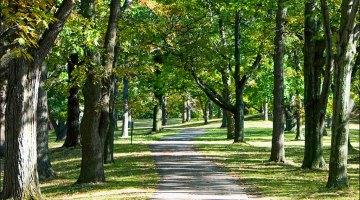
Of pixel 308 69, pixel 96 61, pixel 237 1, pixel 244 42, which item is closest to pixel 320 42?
pixel 308 69

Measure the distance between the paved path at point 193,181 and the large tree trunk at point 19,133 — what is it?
2978 mm

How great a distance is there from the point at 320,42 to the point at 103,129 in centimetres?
850

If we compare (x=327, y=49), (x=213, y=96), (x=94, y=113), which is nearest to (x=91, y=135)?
(x=94, y=113)

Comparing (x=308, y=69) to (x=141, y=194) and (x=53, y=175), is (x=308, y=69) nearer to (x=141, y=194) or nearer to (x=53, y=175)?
(x=141, y=194)

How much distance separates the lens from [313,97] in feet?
58.2

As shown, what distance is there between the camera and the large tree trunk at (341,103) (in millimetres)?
13156

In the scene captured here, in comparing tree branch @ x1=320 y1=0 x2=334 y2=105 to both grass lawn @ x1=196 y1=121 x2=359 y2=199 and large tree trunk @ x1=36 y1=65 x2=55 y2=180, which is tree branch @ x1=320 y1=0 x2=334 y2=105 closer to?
grass lawn @ x1=196 y1=121 x2=359 y2=199

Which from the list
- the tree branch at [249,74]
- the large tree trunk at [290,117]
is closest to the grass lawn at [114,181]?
the tree branch at [249,74]

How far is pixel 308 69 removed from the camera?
17906mm

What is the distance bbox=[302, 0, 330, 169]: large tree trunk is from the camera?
17.6m

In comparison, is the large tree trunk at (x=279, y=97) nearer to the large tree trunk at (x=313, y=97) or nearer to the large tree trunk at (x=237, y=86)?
the large tree trunk at (x=313, y=97)

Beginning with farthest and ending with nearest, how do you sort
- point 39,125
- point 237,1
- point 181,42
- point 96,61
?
1. point 181,42
2. point 237,1
3. point 39,125
4. point 96,61

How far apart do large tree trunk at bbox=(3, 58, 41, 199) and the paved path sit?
2.98 m

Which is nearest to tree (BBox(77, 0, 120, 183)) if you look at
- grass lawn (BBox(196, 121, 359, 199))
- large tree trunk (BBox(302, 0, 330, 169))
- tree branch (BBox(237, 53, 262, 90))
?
grass lawn (BBox(196, 121, 359, 199))
